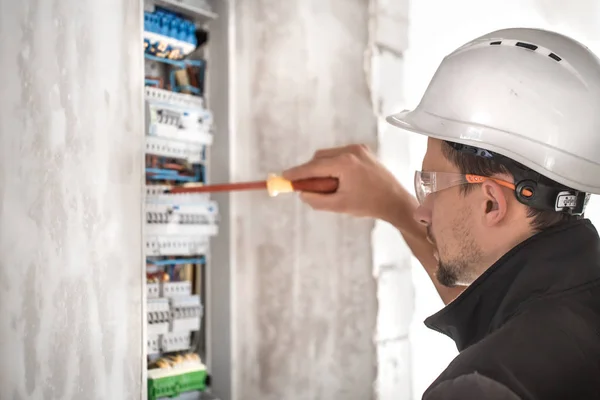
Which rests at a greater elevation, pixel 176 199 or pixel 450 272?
pixel 176 199

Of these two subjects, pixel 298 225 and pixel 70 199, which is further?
pixel 298 225

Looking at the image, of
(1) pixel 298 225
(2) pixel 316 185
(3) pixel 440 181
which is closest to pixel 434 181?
(3) pixel 440 181

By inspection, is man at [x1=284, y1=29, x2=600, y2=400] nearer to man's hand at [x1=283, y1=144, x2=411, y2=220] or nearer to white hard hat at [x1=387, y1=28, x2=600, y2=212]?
white hard hat at [x1=387, y1=28, x2=600, y2=212]

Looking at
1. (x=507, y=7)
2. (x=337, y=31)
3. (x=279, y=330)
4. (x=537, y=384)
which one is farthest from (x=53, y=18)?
(x=507, y=7)

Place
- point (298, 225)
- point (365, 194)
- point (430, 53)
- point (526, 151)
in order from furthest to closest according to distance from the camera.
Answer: point (430, 53) < point (298, 225) < point (365, 194) < point (526, 151)

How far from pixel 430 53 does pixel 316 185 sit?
2.63 ft

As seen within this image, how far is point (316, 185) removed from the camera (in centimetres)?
143

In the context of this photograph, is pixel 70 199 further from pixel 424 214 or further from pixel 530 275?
pixel 530 275

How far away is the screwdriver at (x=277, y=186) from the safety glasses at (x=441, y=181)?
0.97 feet

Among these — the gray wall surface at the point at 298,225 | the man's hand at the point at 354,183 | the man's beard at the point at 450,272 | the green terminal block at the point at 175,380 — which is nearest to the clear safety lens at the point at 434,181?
the man's beard at the point at 450,272

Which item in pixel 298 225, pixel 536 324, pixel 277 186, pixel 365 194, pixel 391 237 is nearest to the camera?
pixel 536 324

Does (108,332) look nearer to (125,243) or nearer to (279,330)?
(125,243)

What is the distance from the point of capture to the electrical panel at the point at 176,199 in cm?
141

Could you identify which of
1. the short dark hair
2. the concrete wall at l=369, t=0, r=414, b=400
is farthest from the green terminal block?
the short dark hair
